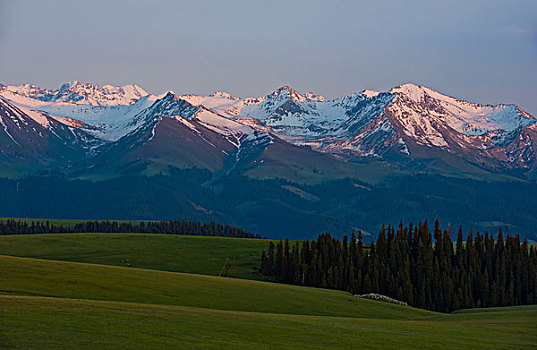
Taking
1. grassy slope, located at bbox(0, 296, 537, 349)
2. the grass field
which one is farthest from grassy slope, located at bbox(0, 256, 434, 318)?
grassy slope, located at bbox(0, 296, 537, 349)

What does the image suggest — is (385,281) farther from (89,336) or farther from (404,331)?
(89,336)

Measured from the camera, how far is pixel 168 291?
350ft

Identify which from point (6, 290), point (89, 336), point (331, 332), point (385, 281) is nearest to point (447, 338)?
point (331, 332)

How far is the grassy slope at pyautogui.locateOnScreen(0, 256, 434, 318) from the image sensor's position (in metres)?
96.6

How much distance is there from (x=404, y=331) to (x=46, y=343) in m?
38.8

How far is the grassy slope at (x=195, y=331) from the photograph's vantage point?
54.2 metres

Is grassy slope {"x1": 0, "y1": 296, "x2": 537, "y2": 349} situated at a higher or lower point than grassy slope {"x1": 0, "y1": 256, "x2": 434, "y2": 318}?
lower

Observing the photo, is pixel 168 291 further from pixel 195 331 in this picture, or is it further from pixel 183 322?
pixel 195 331

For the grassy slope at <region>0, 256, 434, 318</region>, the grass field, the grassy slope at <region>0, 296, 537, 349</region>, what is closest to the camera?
the grassy slope at <region>0, 296, 537, 349</region>

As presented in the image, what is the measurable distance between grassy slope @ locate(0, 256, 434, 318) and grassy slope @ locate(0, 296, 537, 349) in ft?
73.2

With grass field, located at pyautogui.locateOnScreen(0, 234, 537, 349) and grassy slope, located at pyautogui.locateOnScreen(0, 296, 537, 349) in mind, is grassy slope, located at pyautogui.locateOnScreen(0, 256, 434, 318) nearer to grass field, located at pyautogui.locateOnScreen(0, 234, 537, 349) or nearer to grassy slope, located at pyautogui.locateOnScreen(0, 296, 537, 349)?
grass field, located at pyautogui.locateOnScreen(0, 234, 537, 349)

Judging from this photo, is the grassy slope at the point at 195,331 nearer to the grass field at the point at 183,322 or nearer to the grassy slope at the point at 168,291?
the grass field at the point at 183,322

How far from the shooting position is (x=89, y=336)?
54750 millimetres

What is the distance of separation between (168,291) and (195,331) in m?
46.5
